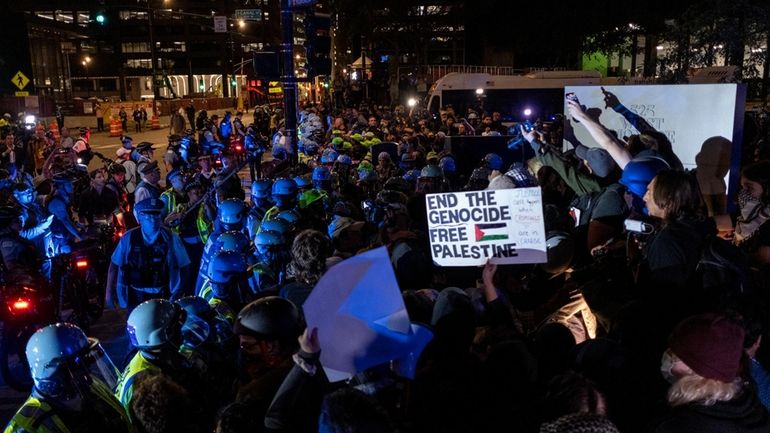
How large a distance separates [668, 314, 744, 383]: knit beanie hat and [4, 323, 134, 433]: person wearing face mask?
2.51m

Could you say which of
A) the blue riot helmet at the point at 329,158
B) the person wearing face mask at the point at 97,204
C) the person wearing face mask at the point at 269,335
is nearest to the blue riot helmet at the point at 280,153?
the blue riot helmet at the point at 329,158

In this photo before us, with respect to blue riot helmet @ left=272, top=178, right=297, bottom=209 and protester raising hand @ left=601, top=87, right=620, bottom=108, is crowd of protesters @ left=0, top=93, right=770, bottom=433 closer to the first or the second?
blue riot helmet @ left=272, top=178, right=297, bottom=209

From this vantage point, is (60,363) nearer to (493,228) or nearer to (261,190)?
(493,228)

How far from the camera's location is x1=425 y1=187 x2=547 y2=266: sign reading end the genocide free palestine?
4363 mm

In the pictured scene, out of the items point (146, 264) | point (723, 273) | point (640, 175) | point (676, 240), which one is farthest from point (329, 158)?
point (723, 273)

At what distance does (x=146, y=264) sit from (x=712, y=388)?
5.04 metres

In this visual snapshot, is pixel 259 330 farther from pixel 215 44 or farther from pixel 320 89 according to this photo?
pixel 215 44

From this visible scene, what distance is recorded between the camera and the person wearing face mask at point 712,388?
2549 millimetres

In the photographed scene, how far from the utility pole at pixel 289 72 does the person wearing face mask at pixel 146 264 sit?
5.19 meters

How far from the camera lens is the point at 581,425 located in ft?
7.43

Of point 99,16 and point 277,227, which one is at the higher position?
point 99,16

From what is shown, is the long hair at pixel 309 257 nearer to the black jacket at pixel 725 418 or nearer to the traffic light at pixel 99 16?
the black jacket at pixel 725 418

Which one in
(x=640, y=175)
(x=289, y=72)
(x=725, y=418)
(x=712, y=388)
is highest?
(x=289, y=72)

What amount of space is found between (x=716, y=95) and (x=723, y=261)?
15.5 ft
